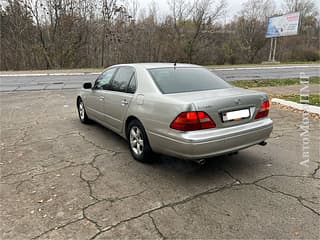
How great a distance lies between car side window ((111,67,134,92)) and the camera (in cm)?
442

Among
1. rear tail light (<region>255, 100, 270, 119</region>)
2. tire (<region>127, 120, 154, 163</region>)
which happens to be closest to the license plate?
rear tail light (<region>255, 100, 270, 119</region>)

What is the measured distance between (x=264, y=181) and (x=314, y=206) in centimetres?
67

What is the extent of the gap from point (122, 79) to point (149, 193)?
2175 mm

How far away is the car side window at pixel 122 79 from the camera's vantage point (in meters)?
4.42

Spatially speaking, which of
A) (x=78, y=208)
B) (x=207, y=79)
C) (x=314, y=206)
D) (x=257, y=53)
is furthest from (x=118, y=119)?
(x=257, y=53)

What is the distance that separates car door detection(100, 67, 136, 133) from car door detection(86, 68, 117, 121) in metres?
0.16

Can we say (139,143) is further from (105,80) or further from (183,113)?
(105,80)

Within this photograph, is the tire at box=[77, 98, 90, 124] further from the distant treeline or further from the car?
the distant treeline

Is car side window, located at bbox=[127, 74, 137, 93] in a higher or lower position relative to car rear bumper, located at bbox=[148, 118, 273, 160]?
higher

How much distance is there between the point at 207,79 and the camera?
13.8 feet

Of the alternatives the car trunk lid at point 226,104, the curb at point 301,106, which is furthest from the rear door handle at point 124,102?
the curb at point 301,106

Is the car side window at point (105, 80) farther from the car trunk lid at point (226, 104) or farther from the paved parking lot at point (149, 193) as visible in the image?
the car trunk lid at point (226, 104)

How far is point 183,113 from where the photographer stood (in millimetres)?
3191

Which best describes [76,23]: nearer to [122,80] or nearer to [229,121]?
[122,80]
